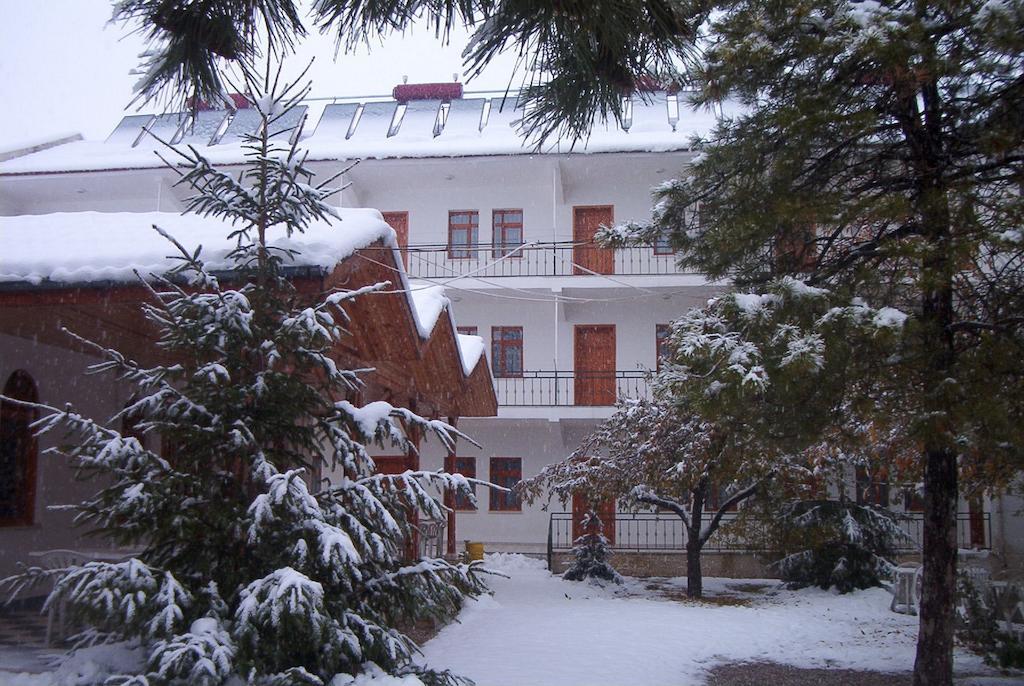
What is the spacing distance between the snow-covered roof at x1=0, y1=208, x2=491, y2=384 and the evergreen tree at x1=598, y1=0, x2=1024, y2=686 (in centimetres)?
315

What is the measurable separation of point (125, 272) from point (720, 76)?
5.13m

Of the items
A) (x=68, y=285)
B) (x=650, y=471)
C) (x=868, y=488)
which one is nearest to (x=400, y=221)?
(x=650, y=471)

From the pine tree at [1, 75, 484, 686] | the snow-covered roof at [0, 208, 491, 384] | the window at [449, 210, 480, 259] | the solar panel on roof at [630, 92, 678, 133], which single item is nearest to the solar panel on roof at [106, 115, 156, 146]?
the window at [449, 210, 480, 259]

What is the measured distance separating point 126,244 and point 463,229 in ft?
56.0

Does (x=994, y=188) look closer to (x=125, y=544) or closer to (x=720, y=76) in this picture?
(x=720, y=76)

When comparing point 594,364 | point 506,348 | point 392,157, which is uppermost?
point 392,157

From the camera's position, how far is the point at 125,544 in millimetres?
5098

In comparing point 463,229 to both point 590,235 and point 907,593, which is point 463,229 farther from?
point 907,593

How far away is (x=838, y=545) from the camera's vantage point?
51.4 ft

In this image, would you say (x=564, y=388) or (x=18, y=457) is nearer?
(x=18, y=457)

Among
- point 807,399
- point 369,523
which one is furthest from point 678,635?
point 369,523

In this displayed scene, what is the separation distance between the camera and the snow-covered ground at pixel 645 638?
27.7 ft

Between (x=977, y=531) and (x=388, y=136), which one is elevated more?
(x=388, y=136)

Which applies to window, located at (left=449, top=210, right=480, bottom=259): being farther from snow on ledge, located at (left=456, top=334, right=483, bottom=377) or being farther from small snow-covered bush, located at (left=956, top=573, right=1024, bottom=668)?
small snow-covered bush, located at (left=956, top=573, right=1024, bottom=668)
